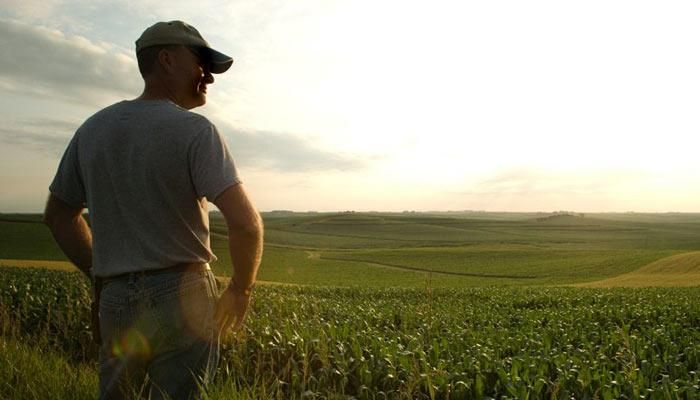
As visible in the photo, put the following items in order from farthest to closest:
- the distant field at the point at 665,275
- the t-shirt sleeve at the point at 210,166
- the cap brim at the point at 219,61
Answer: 1. the distant field at the point at 665,275
2. the cap brim at the point at 219,61
3. the t-shirt sleeve at the point at 210,166

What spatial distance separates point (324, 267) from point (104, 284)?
5880 centimetres

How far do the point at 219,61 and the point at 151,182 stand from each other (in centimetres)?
87

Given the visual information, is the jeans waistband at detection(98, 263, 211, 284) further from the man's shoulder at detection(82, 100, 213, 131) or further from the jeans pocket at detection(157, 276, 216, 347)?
the man's shoulder at detection(82, 100, 213, 131)

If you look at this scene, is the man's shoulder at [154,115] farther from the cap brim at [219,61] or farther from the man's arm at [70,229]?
the man's arm at [70,229]

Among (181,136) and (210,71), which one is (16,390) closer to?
(181,136)

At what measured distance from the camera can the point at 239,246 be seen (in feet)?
9.06

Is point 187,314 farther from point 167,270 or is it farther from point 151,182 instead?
point 151,182

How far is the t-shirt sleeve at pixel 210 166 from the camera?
106 inches

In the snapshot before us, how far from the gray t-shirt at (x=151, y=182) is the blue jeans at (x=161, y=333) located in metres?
0.12

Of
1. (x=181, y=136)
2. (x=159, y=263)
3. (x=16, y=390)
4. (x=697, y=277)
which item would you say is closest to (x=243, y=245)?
(x=159, y=263)

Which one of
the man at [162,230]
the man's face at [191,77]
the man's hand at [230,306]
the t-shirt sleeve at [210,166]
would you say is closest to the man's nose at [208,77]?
the man's face at [191,77]

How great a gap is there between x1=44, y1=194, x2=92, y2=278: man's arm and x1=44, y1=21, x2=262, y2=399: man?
452 mm

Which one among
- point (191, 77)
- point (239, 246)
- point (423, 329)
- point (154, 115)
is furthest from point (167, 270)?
point (423, 329)

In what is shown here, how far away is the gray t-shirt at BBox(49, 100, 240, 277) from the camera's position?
275cm
